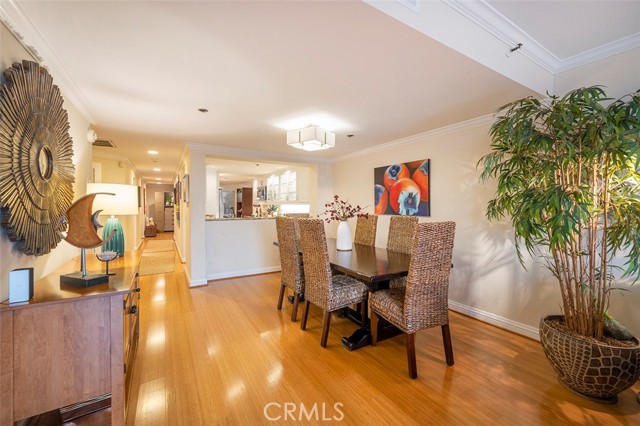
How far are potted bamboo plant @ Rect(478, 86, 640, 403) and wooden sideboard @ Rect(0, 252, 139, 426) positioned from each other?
2528 millimetres

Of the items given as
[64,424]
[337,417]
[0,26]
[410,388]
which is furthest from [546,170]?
[64,424]

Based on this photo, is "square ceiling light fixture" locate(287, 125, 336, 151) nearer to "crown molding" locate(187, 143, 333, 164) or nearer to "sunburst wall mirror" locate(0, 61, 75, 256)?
"crown molding" locate(187, 143, 333, 164)

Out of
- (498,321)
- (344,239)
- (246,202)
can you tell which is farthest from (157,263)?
(498,321)

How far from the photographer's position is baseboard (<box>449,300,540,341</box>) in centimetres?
256

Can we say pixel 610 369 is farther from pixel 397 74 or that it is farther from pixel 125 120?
pixel 125 120

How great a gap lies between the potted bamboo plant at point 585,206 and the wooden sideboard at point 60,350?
2528mm

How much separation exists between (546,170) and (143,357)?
Result: 332cm

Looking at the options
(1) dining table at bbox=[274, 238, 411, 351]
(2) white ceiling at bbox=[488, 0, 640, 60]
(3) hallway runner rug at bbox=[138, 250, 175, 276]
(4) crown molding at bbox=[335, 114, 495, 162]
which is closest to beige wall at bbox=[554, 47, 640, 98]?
(2) white ceiling at bbox=[488, 0, 640, 60]

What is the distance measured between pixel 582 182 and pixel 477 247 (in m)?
1.32

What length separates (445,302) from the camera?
2.12m

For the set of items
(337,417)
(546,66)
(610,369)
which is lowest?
(337,417)

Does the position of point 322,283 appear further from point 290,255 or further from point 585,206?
point 585,206

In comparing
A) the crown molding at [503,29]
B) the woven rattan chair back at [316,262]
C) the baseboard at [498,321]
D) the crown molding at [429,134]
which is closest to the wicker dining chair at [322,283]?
the woven rattan chair back at [316,262]

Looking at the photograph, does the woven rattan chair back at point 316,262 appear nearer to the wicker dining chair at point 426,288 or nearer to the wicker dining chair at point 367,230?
the wicker dining chair at point 426,288
